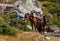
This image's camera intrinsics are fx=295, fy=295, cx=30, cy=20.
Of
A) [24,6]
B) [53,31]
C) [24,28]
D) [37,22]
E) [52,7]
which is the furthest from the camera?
[52,7]

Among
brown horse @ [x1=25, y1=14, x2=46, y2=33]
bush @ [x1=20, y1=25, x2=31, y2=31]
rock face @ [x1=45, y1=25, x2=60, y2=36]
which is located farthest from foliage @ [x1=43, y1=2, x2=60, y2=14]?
bush @ [x1=20, y1=25, x2=31, y2=31]

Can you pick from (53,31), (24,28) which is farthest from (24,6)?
(24,28)

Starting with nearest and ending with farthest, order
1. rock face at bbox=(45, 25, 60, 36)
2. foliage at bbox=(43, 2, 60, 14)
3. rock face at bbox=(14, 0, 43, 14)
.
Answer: rock face at bbox=(45, 25, 60, 36) → rock face at bbox=(14, 0, 43, 14) → foliage at bbox=(43, 2, 60, 14)

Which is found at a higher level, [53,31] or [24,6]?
[24,6]

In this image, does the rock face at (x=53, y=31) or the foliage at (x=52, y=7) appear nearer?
the rock face at (x=53, y=31)

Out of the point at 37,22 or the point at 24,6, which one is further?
the point at 24,6

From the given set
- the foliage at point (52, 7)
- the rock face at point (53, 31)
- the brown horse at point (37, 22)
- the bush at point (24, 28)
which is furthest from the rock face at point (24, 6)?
the bush at point (24, 28)

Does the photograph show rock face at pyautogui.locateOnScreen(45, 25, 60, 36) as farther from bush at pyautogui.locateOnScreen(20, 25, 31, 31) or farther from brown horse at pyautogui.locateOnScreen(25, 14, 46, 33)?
bush at pyautogui.locateOnScreen(20, 25, 31, 31)

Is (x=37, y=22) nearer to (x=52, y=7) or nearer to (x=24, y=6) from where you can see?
(x=24, y=6)

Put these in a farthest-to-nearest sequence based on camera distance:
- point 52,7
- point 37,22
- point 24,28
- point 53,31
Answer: point 52,7 → point 53,31 → point 37,22 → point 24,28

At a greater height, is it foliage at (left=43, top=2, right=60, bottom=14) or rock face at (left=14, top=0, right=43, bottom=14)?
rock face at (left=14, top=0, right=43, bottom=14)

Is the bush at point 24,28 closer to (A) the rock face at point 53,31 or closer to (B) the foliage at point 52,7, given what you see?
(A) the rock face at point 53,31

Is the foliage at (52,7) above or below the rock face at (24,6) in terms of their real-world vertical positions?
below

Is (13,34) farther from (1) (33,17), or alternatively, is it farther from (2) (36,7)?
(2) (36,7)
